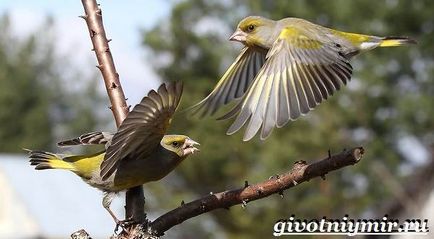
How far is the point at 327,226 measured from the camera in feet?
14.4

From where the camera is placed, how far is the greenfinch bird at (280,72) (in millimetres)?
3787

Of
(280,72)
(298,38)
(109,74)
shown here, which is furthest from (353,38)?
(109,74)

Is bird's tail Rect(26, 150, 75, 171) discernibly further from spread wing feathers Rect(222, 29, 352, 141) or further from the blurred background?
the blurred background

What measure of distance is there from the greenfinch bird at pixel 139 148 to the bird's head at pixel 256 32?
122cm

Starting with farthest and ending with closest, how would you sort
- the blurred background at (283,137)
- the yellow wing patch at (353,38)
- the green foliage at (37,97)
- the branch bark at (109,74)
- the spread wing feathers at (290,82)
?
the green foliage at (37,97) < the blurred background at (283,137) < the yellow wing patch at (353,38) < the spread wing feathers at (290,82) < the branch bark at (109,74)

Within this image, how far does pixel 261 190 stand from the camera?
285 cm

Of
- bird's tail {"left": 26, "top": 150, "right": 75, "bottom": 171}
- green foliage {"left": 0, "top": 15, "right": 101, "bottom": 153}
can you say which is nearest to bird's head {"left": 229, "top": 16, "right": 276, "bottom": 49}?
bird's tail {"left": 26, "top": 150, "right": 75, "bottom": 171}

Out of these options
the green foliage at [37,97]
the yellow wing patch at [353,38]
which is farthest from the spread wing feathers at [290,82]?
the green foliage at [37,97]

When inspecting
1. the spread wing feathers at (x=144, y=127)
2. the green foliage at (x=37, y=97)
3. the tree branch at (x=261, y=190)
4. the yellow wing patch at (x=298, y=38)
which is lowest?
the tree branch at (x=261, y=190)

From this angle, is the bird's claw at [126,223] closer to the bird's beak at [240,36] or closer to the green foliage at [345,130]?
the bird's beak at [240,36]

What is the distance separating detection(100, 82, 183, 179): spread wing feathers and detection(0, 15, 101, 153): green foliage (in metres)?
46.3

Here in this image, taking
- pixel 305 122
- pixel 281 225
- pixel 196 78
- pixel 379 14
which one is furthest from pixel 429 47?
pixel 281 225

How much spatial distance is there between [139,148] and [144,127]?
0.14 meters

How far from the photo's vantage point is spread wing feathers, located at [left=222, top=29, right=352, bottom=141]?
3.71 m
